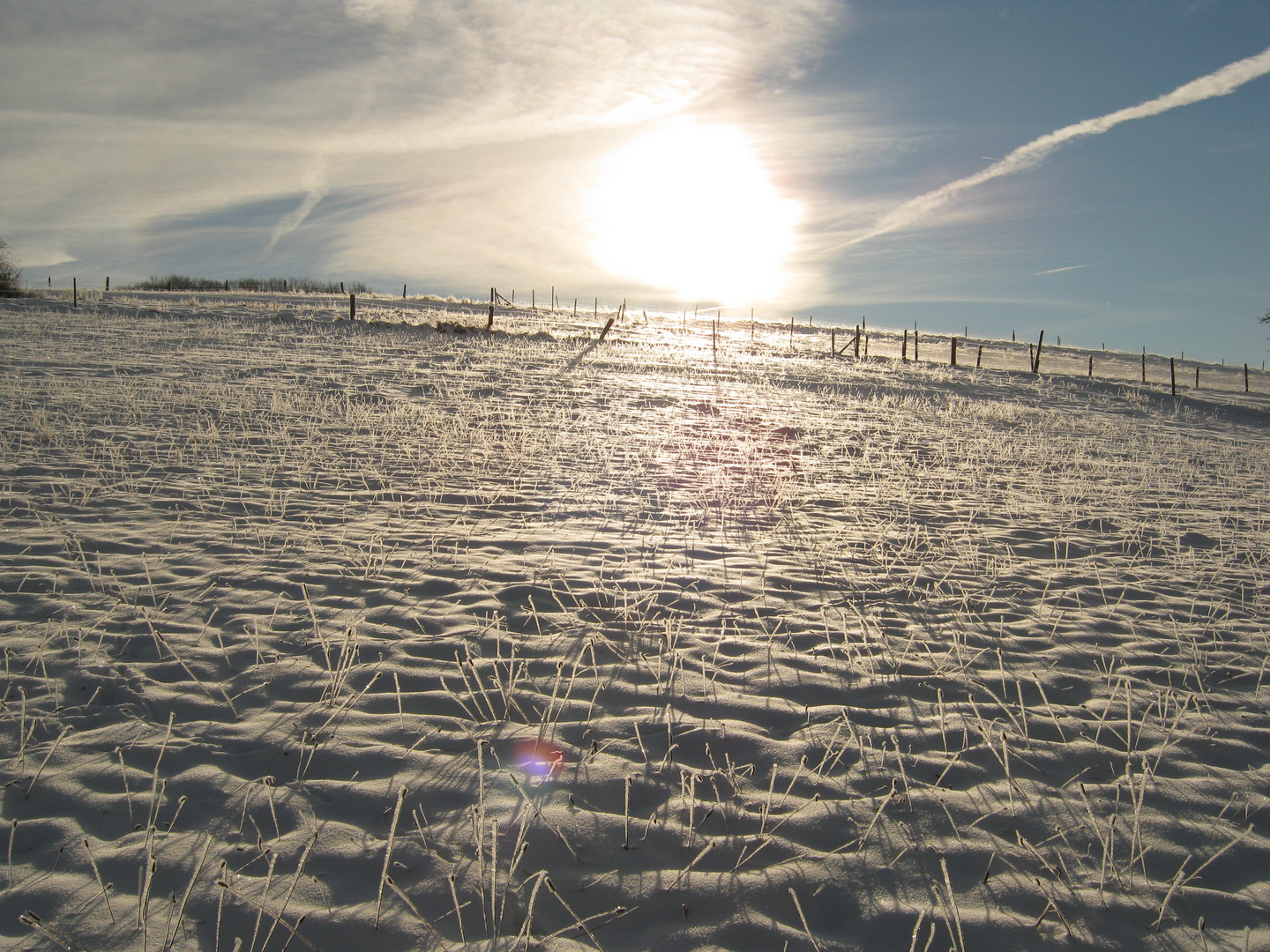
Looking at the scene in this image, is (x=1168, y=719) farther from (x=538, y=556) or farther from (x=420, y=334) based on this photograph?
(x=420, y=334)

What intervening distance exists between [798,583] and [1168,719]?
2154 mm

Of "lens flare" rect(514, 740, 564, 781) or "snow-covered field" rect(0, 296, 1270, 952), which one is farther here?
"lens flare" rect(514, 740, 564, 781)

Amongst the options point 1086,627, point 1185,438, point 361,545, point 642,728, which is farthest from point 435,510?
point 1185,438

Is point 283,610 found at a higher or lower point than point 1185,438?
lower

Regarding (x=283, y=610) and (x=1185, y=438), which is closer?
(x=283, y=610)

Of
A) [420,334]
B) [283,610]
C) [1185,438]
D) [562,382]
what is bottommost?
[283,610]

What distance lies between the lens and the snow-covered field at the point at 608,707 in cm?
228

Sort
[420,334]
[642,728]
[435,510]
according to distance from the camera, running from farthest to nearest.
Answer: [420,334], [435,510], [642,728]

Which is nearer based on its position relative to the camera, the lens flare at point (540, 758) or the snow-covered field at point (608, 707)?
the snow-covered field at point (608, 707)

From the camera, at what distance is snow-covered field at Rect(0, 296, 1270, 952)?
7.48ft

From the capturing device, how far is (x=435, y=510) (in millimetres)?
6305

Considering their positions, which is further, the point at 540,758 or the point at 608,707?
the point at 608,707

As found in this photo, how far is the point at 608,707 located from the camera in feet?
11.0

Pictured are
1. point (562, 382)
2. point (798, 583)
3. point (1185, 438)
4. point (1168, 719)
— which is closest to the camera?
point (1168, 719)
